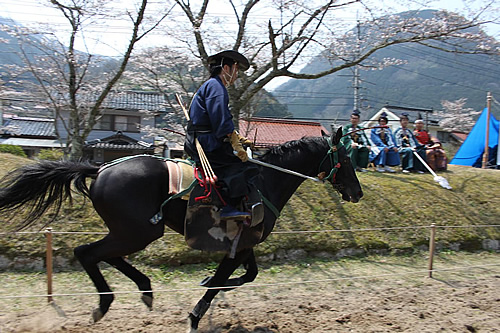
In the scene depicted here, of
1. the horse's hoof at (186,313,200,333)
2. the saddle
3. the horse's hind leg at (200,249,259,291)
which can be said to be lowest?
the horse's hoof at (186,313,200,333)

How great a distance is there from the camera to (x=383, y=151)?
32.7 feet

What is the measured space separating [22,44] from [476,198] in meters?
12.8

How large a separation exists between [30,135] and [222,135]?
84.8 feet

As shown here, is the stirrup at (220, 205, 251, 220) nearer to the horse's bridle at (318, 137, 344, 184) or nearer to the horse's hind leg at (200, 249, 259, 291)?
the horse's hind leg at (200, 249, 259, 291)

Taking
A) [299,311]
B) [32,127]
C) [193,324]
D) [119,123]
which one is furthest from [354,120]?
[32,127]

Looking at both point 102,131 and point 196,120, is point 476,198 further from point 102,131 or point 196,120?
point 102,131

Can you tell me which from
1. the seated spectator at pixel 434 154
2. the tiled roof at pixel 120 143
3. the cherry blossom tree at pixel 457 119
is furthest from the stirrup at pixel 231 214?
the cherry blossom tree at pixel 457 119

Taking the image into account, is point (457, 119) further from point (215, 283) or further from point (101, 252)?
point (101, 252)

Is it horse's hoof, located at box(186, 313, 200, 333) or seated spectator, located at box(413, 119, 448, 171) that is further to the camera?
seated spectator, located at box(413, 119, 448, 171)

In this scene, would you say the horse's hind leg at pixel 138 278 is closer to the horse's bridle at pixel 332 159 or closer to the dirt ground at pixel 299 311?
the dirt ground at pixel 299 311

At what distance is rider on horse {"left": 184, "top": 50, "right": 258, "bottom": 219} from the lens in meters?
3.40

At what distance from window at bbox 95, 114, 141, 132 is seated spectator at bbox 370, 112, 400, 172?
57.2 feet

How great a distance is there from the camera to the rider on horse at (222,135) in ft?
11.2

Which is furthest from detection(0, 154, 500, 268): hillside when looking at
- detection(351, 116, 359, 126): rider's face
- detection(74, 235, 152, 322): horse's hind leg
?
detection(74, 235, 152, 322): horse's hind leg
